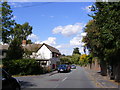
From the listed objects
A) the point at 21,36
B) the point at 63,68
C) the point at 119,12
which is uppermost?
the point at 21,36

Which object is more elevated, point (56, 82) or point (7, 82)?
point (7, 82)

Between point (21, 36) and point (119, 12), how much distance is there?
2483 inches

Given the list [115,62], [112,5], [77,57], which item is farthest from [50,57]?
[77,57]

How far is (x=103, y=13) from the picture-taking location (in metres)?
16.0

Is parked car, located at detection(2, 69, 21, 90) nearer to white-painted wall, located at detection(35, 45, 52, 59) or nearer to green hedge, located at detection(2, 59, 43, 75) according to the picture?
green hedge, located at detection(2, 59, 43, 75)

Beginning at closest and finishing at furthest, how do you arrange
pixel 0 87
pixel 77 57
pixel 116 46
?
pixel 0 87, pixel 116 46, pixel 77 57

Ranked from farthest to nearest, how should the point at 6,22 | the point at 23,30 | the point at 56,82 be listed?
the point at 23,30 → the point at 6,22 → the point at 56,82

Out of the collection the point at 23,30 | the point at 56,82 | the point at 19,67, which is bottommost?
the point at 56,82

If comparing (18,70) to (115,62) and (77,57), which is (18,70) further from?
(77,57)

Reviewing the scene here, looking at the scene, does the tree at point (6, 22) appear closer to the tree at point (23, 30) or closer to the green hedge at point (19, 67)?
the green hedge at point (19, 67)

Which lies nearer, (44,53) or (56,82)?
(56,82)

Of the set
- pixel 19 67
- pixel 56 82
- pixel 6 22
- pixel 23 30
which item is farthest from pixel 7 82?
pixel 23 30

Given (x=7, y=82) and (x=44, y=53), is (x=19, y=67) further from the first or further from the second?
(x=44, y=53)

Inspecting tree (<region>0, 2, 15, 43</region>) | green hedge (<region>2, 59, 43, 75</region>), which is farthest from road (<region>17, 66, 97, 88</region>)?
tree (<region>0, 2, 15, 43</region>)
